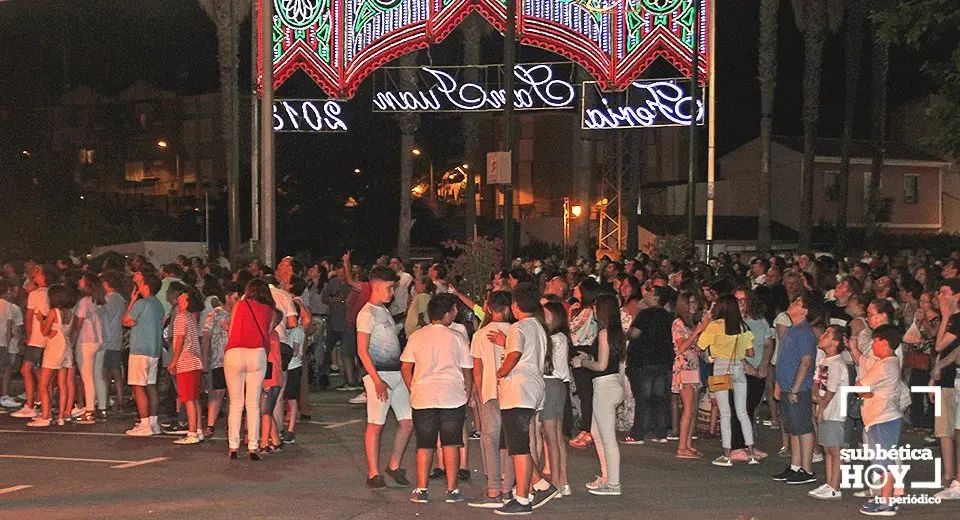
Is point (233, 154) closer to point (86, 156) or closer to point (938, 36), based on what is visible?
point (938, 36)

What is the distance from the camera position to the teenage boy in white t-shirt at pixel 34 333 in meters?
15.3

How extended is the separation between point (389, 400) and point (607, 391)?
193 centimetres

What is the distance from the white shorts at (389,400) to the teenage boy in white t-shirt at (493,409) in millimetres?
897

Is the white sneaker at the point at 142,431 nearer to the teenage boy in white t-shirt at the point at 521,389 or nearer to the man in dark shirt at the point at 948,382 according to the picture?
the teenage boy in white t-shirt at the point at 521,389

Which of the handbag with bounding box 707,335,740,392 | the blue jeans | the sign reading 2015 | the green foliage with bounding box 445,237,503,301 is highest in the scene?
the sign reading 2015

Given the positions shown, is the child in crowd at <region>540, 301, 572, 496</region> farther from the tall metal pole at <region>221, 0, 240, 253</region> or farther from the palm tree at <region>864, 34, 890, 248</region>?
the palm tree at <region>864, 34, 890, 248</region>

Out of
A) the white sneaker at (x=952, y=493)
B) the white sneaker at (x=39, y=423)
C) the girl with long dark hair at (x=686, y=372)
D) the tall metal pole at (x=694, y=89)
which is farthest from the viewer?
the tall metal pole at (x=694, y=89)

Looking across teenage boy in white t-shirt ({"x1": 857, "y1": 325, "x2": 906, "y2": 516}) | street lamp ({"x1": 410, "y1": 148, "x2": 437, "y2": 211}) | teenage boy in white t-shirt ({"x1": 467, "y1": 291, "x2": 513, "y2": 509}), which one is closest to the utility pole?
teenage boy in white t-shirt ({"x1": 467, "y1": 291, "x2": 513, "y2": 509})

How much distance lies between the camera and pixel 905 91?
198ft

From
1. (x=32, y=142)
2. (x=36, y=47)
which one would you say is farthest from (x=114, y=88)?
(x=32, y=142)

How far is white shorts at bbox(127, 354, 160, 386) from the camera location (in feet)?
45.5

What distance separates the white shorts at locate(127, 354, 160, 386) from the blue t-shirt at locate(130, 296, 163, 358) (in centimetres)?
6

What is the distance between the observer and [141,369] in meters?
13.9

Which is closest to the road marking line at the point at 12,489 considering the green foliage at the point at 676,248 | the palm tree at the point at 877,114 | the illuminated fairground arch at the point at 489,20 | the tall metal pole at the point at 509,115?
the tall metal pole at the point at 509,115
